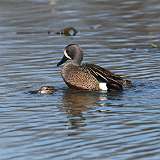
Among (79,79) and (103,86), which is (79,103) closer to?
(103,86)

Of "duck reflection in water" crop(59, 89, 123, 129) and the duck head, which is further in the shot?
the duck head

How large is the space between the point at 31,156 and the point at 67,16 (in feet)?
37.3

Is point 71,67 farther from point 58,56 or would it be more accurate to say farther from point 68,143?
point 68,143

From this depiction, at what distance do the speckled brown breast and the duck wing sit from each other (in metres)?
0.06

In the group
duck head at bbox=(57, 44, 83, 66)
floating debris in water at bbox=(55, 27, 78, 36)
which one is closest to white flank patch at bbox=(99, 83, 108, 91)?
duck head at bbox=(57, 44, 83, 66)

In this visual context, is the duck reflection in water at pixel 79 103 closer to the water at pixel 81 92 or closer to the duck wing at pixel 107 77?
the water at pixel 81 92

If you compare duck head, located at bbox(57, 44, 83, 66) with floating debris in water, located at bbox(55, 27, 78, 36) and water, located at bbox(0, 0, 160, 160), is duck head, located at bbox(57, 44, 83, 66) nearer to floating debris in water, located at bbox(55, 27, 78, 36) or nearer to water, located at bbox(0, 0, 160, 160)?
water, located at bbox(0, 0, 160, 160)

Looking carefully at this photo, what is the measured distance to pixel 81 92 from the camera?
487 inches

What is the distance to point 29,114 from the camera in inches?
418

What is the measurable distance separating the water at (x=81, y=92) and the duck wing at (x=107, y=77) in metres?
0.25

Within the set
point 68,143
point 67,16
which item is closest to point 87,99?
point 68,143

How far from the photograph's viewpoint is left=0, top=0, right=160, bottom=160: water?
891 centimetres

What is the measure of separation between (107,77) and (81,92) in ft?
1.45

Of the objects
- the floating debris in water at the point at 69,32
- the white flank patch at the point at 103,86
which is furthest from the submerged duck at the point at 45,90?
the floating debris in water at the point at 69,32
